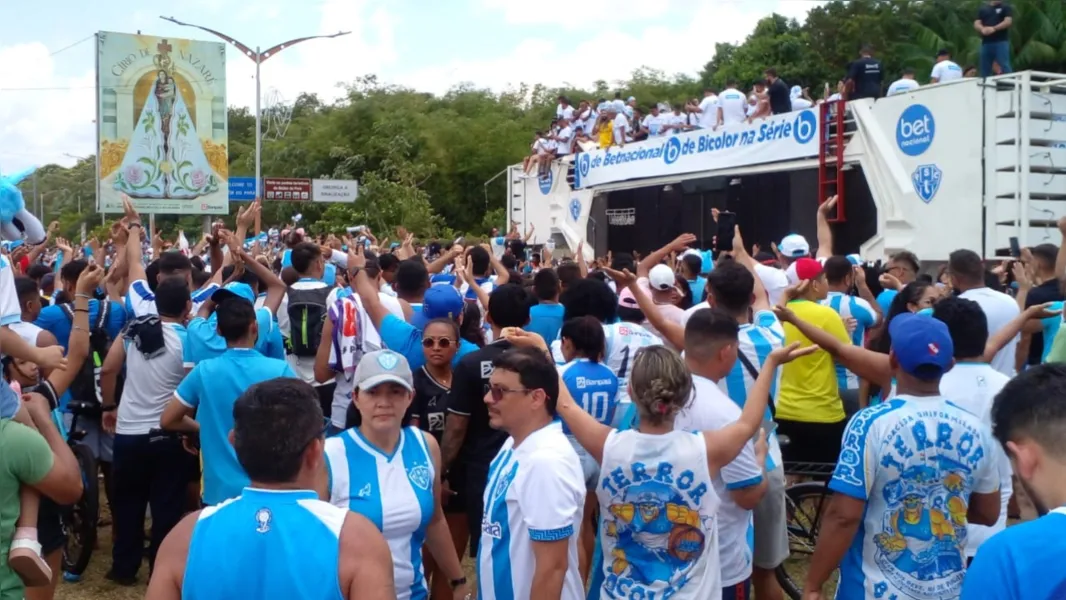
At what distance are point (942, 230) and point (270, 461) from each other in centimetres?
1108

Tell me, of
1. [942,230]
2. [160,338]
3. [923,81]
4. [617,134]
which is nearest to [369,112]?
[923,81]

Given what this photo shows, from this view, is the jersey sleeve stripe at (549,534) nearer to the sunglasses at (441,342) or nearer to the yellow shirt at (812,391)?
the sunglasses at (441,342)

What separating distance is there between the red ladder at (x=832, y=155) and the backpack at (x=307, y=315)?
8276mm

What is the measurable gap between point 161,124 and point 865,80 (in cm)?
1349

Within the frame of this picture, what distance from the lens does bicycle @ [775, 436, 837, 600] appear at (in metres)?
6.29

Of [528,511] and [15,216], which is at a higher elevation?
[15,216]

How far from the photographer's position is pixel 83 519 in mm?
6660

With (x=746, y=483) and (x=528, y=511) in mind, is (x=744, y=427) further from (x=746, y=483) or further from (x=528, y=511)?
(x=528, y=511)

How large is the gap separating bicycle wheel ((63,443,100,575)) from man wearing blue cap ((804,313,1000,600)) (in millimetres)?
4841

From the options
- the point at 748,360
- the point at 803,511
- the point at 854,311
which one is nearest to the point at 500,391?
the point at 748,360

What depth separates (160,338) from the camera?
592 cm

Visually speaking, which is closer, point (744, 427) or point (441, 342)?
point (744, 427)

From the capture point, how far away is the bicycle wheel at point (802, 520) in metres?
6.30

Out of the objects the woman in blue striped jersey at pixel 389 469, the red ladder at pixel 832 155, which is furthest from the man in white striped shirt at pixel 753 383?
the red ladder at pixel 832 155
